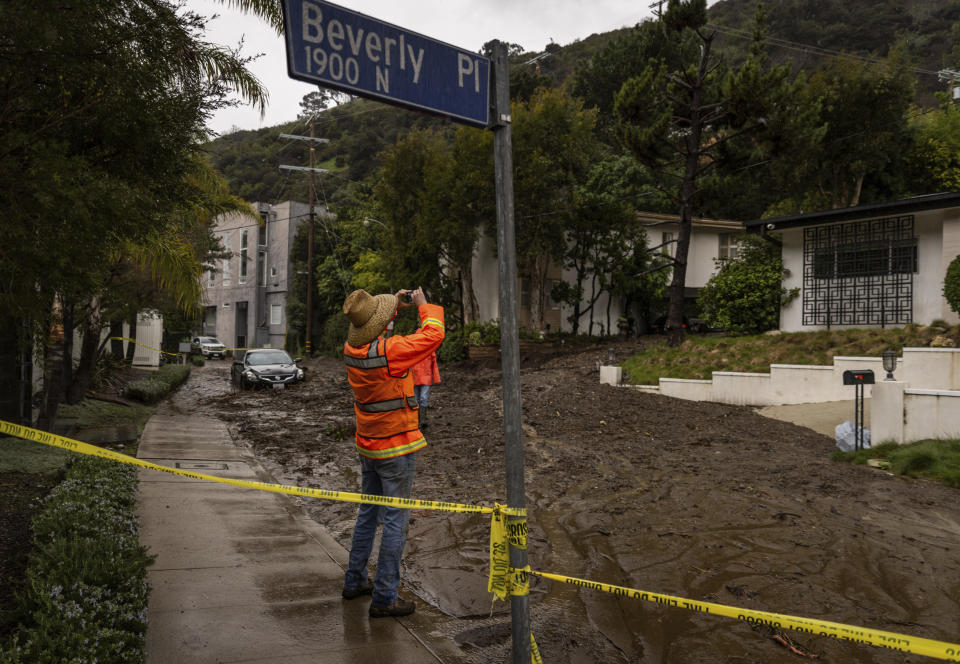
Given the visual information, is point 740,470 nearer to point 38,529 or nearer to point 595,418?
point 595,418

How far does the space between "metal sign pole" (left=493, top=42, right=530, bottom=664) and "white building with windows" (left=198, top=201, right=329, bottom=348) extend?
1675 inches

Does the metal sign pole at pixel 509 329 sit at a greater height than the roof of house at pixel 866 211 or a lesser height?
lesser

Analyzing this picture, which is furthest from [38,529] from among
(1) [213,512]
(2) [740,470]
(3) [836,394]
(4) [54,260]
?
(3) [836,394]

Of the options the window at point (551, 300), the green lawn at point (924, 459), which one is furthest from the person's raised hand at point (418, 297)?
the window at point (551, 300)

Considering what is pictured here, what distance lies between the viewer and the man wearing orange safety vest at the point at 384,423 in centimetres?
430

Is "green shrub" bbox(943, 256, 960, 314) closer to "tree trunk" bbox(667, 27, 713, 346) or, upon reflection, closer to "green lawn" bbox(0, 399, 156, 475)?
"tree trunk" bbox(667, 27, 713, 346)

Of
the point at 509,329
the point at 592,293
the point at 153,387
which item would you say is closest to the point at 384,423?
the point at 509,329

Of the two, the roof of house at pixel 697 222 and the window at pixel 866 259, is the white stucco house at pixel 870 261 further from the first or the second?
the roof of house at pixel 697 222

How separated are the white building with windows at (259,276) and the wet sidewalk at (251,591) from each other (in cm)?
3891

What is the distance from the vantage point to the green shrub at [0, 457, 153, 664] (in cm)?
294

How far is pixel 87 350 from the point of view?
14.5 metres

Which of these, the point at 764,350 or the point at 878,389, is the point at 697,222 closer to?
the point at 764,350

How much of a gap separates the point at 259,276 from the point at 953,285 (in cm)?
4289

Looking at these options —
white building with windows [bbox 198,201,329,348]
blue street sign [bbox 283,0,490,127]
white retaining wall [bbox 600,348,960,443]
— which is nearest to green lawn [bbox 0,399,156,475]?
blue street sign [bbox 283,0,490,127]
